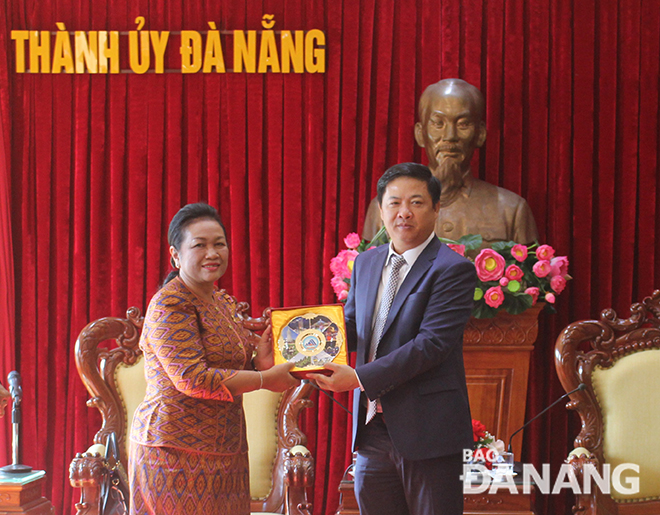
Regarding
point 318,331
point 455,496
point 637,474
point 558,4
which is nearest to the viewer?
point 455,496

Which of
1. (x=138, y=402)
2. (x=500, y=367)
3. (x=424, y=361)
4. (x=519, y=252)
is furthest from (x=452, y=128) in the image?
(x=138, y=402)

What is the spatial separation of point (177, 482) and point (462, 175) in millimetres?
1907

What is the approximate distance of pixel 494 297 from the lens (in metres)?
2.64

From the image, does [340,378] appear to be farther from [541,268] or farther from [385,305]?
[541,268]

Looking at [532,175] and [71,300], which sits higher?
[532,175]

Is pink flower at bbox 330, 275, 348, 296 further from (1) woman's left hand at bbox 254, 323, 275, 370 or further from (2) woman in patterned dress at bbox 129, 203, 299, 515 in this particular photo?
(2) woman in patterned dress at bbox 129, 203, 299, 515

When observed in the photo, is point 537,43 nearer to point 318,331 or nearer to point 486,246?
point 486,246

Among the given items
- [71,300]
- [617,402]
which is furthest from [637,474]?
[71,300]

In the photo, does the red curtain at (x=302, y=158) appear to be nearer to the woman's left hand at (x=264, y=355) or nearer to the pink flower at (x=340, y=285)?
the pink flower at (x=340, y=285)

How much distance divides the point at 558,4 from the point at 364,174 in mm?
1265

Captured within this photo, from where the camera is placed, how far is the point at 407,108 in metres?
3.41

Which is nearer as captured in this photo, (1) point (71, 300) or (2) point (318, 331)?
(2) point (318, 331)

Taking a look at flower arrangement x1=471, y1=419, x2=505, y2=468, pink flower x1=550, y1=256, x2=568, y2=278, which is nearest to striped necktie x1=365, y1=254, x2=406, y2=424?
flower arrangement x1=471, y1=419, x2=505, y2=468

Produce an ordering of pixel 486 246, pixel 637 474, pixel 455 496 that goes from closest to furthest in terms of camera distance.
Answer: pixel 455 496 → pixel 637 474 → pixel 486 246
